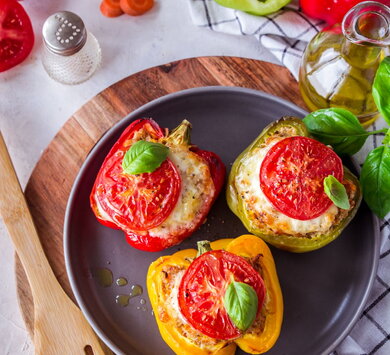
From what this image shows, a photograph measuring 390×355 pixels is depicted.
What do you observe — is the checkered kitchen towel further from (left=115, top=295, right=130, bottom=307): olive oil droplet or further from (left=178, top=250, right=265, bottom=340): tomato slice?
(left=115, top=295, right=130, bottom=307): olive oil droplet

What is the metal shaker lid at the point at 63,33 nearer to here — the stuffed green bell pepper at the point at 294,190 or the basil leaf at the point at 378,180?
the stuffed green bell pepper at the point at 294,190

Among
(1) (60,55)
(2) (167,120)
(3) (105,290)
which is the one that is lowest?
(3) (105,290)

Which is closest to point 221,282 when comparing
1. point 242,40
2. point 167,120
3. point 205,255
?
point 205,255

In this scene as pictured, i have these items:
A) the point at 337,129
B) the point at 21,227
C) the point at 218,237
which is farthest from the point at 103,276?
the point at 337,129

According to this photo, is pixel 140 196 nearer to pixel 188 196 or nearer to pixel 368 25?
pixel 188 196

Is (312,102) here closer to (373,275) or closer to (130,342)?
(373,275)

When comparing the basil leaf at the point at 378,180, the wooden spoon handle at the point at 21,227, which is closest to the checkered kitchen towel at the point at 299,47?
the basil leaf at the point at 378,180
